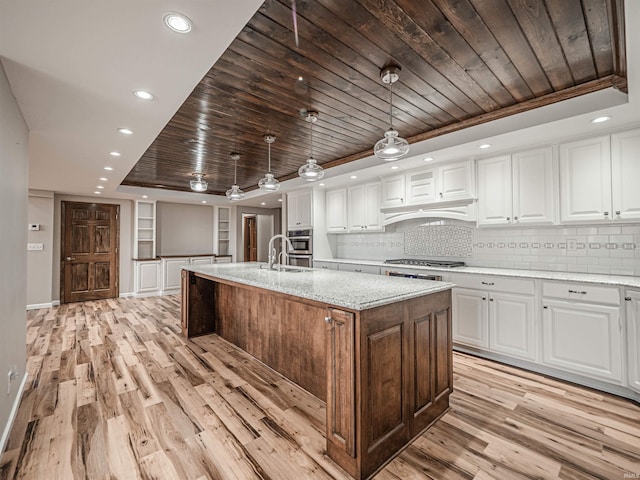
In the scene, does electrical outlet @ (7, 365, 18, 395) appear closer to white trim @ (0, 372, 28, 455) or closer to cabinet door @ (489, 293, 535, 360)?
white trim @ (0, 372, 28, 455)

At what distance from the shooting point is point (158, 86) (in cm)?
197

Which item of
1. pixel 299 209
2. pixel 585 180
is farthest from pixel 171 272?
pixel 585 180

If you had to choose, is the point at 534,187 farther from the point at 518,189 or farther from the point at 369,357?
the point at 369,357

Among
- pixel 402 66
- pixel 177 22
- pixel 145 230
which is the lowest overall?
pixel 145 230

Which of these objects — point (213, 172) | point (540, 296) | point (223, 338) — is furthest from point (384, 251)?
point (213, 172)

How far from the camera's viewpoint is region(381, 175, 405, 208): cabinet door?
168 inches

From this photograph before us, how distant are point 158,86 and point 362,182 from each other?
11.5 feet

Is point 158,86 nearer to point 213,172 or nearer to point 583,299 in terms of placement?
point 213,172

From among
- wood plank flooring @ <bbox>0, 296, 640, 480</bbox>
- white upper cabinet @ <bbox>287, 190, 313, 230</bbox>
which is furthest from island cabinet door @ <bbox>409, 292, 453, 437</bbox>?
white upper cabinet @ <bbox>287, 190, 313, 230</bbox>

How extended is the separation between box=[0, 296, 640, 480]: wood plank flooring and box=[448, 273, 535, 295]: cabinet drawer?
2.56ft

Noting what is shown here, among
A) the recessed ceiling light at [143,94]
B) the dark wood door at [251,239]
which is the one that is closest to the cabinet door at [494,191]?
the recessed ceiling light at [143,94]

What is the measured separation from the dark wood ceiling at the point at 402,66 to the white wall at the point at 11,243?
45.1 inches

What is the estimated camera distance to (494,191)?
3.44m

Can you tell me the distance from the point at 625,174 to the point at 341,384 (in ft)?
10.1
